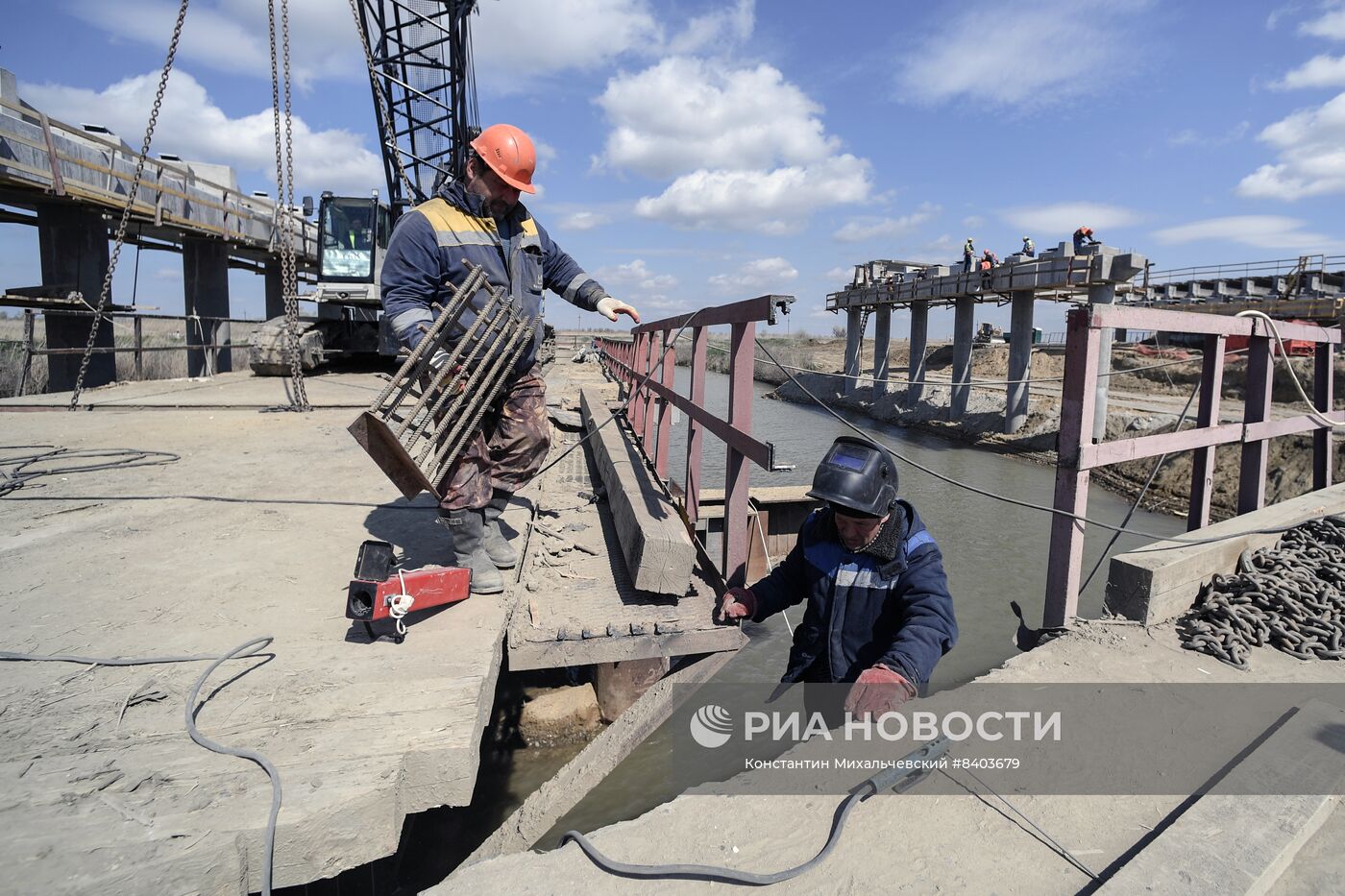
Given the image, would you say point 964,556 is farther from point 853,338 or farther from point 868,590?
point 853,338

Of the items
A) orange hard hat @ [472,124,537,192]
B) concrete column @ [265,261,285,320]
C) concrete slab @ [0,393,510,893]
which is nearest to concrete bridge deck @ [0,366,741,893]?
concrete slab @ [0,393,510,893]

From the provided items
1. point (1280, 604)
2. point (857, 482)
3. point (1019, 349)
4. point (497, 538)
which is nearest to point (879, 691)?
point (857, 482)

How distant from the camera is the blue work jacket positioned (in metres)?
3.12

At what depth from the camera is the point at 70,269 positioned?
13383 mm

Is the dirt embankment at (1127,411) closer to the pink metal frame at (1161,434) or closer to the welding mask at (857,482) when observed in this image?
the pink metal frame at (1161,434)

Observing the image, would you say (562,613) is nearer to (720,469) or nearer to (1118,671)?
(1118,671)

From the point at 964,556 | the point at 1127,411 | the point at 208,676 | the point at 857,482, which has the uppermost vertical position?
the point at 857,482

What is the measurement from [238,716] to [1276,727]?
348 centimetres

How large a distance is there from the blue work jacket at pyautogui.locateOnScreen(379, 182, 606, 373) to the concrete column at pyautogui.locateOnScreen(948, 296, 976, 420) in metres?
19.7

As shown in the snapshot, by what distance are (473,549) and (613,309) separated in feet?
4.66

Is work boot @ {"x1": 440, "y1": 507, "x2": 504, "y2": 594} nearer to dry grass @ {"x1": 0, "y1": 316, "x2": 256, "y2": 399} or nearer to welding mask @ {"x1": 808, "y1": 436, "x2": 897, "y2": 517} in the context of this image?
welding mask @ {"x1": 808, "y1": 436, "x2": 897, "y2": 517}

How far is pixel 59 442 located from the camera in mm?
6480

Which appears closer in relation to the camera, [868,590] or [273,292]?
[868,590]

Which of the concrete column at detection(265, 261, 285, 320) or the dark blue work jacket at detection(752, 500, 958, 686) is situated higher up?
the concrete column at detection(265, 261, 285, 320)
